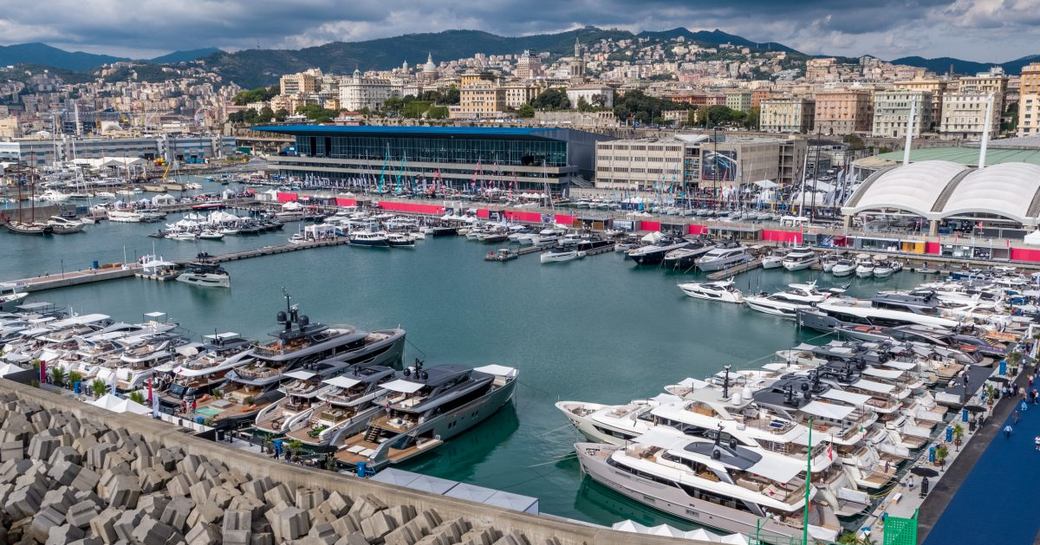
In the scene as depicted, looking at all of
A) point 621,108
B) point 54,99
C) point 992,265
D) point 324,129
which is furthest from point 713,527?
point 54,99

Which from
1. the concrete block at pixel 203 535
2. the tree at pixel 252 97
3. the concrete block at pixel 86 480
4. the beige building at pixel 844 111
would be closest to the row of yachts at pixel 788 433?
the concrete block at pixel 203 535

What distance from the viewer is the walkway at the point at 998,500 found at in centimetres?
930

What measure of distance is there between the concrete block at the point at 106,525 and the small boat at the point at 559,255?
23.0 meters

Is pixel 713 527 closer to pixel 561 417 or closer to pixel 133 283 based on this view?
pixel 561 417

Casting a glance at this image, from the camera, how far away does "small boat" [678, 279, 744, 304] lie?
75.7 ft

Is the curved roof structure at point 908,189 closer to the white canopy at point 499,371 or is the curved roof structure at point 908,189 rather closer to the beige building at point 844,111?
the white canopy at point 499,371

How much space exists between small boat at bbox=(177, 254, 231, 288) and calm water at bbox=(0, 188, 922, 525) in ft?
1.18

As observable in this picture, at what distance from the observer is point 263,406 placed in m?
13.8

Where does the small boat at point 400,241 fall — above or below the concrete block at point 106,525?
below

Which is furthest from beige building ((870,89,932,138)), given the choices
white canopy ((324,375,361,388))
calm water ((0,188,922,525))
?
white canopy ((324,375,361,388))

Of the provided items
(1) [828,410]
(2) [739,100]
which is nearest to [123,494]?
(1) [828,410]

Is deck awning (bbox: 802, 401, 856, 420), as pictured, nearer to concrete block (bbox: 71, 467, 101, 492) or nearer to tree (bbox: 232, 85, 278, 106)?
concrete block (bbox: 71, 467, 101, 492)

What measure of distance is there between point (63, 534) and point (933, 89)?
2969 inches

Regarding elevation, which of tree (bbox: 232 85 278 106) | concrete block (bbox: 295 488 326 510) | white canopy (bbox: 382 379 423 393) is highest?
tree (bbox: 232 85 278 106)
